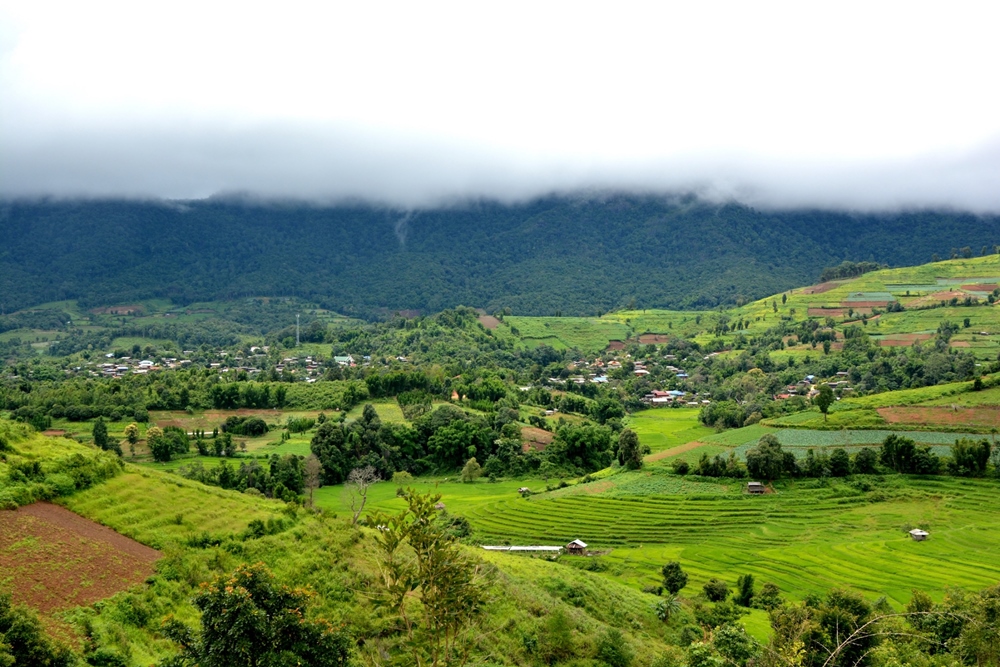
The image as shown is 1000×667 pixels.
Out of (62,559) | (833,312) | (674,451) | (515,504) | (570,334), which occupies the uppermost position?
(62,559)

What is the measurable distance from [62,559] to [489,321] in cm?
16584

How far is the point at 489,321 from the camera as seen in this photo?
627 ft

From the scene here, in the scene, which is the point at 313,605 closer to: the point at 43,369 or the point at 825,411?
the point at 825,411

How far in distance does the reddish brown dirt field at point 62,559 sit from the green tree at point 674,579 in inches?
1202

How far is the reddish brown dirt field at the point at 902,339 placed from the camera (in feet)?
449

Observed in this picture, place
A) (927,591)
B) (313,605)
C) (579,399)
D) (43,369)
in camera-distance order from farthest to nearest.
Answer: (43,369), (579,399), (927,591), (313,605)

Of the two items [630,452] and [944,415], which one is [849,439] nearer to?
[944,415]

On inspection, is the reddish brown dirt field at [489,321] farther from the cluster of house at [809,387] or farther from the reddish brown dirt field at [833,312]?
the cluster of house at [809,387]

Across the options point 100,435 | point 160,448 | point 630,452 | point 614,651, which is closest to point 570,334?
point 630,452

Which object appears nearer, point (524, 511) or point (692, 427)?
point (524, 511)

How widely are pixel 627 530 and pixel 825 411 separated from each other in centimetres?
3201

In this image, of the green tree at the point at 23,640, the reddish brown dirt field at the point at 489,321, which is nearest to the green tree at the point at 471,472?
the green tree at the point at 23,640

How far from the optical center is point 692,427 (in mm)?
101625

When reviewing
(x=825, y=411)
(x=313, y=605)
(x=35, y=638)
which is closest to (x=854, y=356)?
(x=825, y=411)
